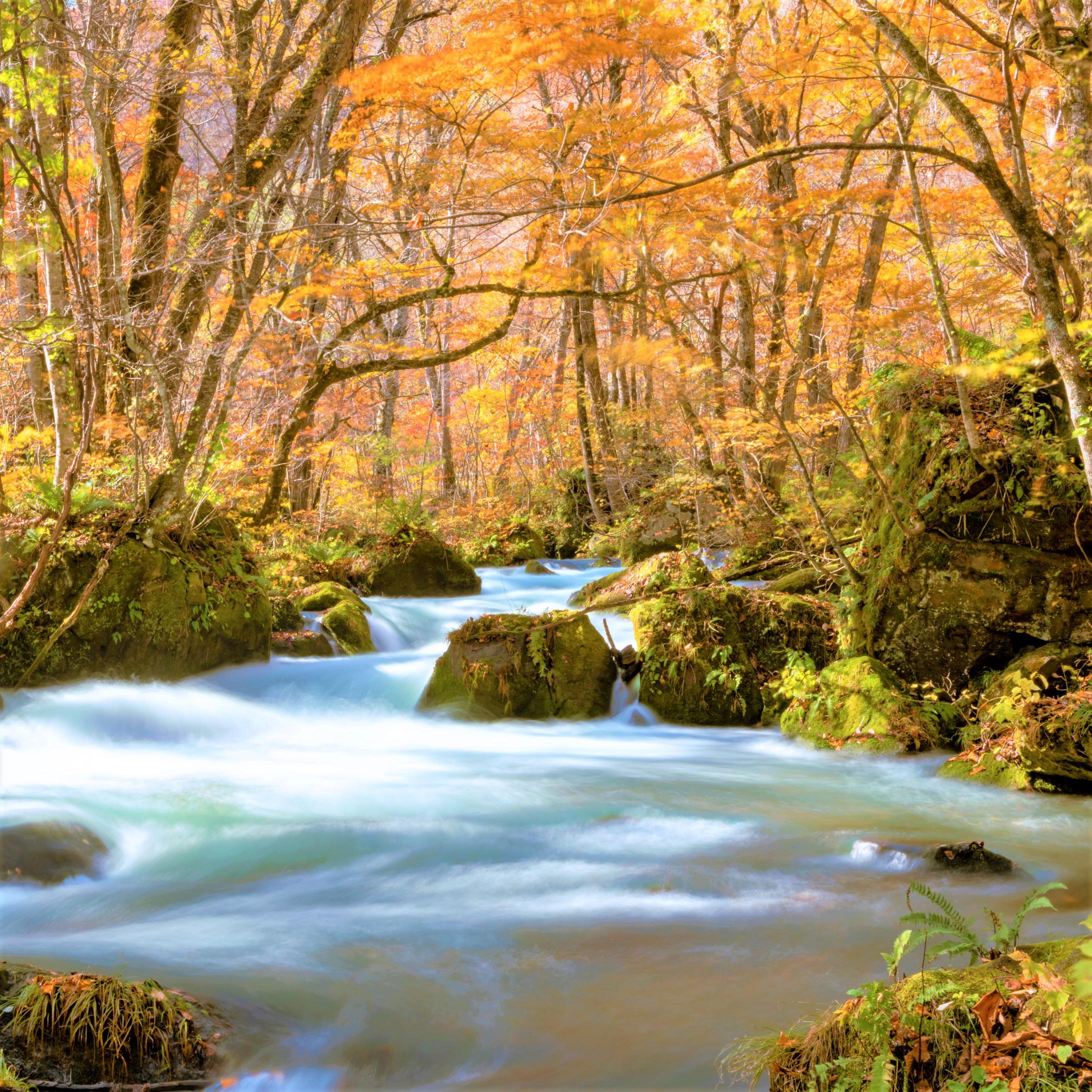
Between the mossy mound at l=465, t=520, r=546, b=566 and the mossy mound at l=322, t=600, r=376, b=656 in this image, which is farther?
the mossy mound at l=465, t=520, r=546, b=566

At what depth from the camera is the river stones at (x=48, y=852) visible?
4.34 m

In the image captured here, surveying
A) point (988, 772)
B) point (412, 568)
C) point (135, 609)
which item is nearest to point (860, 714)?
point (988, 772)

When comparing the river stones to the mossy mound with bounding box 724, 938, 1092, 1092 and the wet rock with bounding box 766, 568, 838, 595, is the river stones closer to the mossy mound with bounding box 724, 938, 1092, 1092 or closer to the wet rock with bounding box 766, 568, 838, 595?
the mossy mound with bounding box 724, 938, 1092, 1092

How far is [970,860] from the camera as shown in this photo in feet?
14.4

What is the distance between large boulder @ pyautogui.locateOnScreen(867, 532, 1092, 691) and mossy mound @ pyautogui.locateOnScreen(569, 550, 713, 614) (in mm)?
1916

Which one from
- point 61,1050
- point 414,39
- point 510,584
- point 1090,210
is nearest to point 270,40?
point 414,39

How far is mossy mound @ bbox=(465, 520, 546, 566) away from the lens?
57.2ft

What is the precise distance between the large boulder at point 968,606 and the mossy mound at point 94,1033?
20.0 feet

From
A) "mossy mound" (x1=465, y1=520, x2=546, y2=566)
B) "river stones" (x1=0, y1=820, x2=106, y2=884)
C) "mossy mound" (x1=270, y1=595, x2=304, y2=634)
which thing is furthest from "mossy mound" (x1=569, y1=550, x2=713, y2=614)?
"mossy mound" (x1=465, y1=520, x2=546, y2=566)

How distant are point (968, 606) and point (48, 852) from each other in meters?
6.75

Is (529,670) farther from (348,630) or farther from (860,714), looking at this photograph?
(348,630)

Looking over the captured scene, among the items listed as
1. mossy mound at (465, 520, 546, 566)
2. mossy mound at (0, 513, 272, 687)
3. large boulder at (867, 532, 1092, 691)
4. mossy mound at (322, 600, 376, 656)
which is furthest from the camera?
mossy mound at (465, 520, 546, 566)

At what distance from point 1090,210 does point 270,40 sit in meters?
10.3

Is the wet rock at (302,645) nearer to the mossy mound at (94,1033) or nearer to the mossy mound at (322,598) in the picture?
the mossy mound at (322,598)
